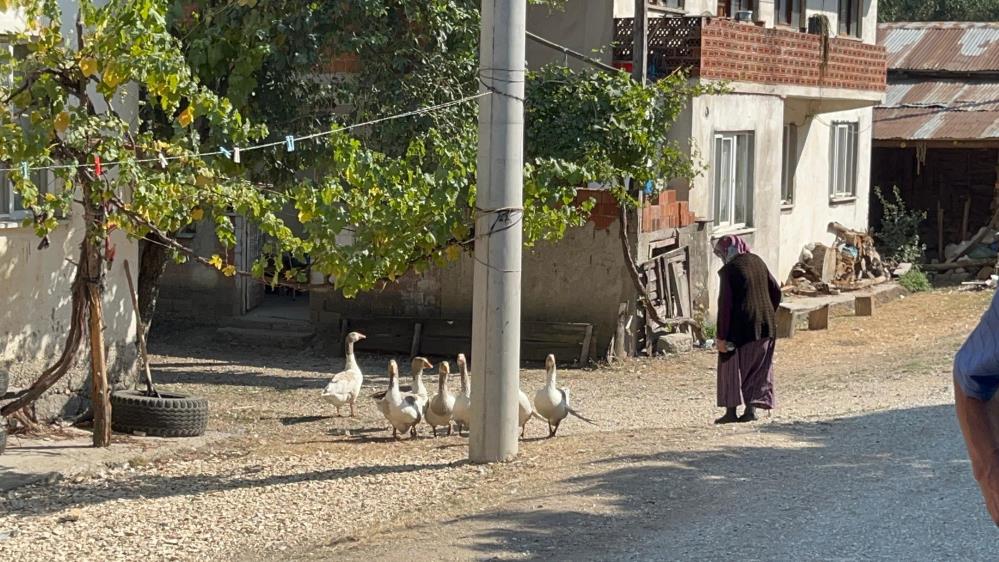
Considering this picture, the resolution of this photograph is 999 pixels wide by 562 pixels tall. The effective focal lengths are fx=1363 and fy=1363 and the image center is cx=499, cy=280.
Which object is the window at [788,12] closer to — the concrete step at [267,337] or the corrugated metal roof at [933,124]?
the corrugated metal roof at [933,124]

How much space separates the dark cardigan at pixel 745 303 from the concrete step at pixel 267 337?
777 centimetres

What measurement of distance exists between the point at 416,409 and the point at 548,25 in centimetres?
817

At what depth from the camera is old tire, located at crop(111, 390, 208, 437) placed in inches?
454

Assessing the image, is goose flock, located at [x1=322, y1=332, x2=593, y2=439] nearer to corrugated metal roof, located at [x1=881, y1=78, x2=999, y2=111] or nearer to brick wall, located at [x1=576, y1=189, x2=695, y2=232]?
brick wall, located at [x1=576, y1=189, x2=695, y2=232]

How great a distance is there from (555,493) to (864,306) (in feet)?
43.3

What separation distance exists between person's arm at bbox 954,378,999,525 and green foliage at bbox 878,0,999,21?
38.8 m

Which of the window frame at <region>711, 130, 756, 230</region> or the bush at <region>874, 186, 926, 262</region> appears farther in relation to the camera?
the bush at <region>874, 186, 926, 262</region>

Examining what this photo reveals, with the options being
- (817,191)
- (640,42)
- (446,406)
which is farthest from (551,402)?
(817,191)

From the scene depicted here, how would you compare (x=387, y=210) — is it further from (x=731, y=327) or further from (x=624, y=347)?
(x=624, y=347)

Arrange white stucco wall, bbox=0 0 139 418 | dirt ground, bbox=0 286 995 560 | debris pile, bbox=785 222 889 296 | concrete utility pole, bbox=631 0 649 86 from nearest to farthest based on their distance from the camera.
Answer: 1. dirt ground, bbox=0 286 995 560
2. white stucco wall, bbox=0 0 139 418
3. concrete utility pole, bbox=631 0 649 86
4. debris pile, bbox=785 222 889 296

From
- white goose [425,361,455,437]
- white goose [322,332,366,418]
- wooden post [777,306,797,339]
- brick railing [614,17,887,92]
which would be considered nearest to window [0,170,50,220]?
white goose [322,332,366,418]

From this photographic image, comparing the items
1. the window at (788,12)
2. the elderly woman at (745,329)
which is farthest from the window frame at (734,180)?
the elderly woman at (745,329)

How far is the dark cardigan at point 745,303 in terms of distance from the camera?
458 inches

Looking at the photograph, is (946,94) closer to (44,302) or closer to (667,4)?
(667,4)
